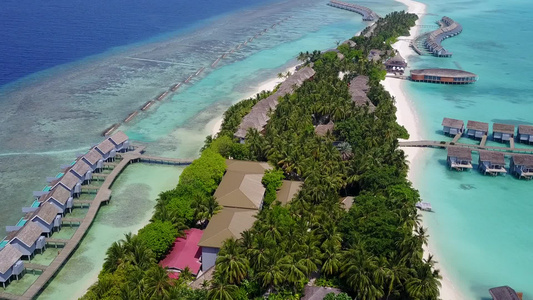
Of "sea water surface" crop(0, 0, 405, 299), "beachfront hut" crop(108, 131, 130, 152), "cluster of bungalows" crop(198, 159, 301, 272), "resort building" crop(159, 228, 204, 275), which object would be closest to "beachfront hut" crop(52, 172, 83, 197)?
"sea water surface" crop(0, 0, 405, 299)

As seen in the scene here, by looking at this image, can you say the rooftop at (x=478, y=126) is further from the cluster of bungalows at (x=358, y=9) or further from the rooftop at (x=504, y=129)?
the cluster of bungalows at (x=358, y=9)

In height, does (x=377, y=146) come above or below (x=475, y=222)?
above

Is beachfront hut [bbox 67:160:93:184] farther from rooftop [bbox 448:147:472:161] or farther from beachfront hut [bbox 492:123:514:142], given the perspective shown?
Answer: beachfront hut [bbox 492:123:514:142]

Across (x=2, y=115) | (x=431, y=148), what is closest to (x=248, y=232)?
(x=431, y=148)

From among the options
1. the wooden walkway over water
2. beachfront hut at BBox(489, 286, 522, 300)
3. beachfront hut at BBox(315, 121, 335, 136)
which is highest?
beachfront hut at BBox(315, 121, 335, 136)

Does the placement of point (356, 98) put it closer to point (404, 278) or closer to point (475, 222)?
point (475, 222)

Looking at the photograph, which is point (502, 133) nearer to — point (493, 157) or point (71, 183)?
point (493, 157)

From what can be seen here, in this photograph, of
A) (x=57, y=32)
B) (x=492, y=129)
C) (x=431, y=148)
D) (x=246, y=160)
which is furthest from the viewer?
(x=57, y=32)
